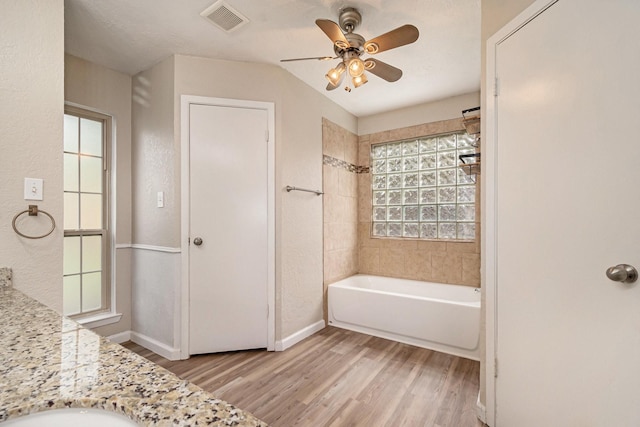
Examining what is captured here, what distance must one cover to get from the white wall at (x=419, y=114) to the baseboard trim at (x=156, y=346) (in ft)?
10.2

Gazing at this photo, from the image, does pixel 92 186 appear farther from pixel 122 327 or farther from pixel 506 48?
pixel 506 48

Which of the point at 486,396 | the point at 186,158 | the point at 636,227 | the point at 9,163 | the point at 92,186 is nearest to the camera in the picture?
the point at 636,227

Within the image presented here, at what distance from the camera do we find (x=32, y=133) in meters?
1.46

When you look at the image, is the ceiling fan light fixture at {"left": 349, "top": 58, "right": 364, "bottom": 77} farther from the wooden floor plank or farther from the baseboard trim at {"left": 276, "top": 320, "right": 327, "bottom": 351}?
the baseboard trim at {"left": 276, "top": 320, "right": 327, "bottom": 351}

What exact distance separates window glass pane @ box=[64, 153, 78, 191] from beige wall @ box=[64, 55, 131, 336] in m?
0.26

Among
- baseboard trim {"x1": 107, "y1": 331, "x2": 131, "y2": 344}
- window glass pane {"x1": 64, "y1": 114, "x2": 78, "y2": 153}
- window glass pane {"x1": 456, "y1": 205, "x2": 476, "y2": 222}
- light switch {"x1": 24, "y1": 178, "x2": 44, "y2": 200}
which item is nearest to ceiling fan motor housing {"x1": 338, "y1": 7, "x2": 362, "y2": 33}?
light switch {"x1": 24, "y1": 178, "x2": 44, "y2": 200}

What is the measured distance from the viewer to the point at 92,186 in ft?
8.30

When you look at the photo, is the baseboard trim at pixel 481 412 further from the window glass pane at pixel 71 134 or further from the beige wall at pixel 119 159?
the window glass pane at pixel 71 134

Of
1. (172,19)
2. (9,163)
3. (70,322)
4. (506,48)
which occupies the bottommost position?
(70,322)

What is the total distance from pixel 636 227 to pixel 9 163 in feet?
→ 8.47

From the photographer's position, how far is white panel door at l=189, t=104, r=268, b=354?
7.80 ft

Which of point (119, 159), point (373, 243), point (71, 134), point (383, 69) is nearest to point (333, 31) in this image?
point (383, 69)

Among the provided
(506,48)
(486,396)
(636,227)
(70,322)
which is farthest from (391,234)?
(70,322)

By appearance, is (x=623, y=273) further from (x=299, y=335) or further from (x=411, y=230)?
(x=411, y=230)
